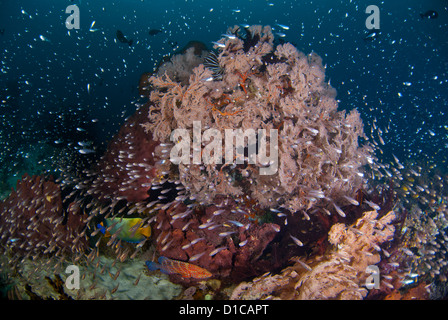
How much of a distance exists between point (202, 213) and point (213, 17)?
96.2 metres

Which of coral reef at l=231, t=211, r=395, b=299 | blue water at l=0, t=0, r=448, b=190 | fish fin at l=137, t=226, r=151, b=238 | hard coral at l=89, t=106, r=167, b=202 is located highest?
blue water at l=0, t=0, r=448, b=190

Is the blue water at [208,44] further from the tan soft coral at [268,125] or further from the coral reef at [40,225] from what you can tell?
the tan soft coral at [268,125]

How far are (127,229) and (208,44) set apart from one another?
63372mm

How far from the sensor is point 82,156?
9.70m

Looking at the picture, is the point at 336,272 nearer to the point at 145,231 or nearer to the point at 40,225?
the point at 145,231

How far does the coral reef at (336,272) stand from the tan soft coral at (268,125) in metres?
0.88

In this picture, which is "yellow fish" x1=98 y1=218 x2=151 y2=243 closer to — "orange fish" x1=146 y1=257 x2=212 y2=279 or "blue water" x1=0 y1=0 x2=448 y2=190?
"orange fish" x1=146 y1=257 x2=212 y2=279

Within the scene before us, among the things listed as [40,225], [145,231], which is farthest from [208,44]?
[145,231]

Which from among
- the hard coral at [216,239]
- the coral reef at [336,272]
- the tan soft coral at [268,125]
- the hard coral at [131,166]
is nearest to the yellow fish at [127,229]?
the hard coral at [216,239]

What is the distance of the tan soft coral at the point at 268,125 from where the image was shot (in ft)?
15.9

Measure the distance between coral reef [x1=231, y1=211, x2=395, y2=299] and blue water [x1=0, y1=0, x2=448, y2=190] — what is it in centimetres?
1286

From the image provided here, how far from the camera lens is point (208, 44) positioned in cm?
5894

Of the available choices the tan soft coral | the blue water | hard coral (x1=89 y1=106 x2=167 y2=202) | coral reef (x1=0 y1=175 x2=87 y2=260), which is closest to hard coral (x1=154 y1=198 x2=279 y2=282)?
the tan soft coral

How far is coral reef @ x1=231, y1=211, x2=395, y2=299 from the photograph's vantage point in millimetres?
3887
